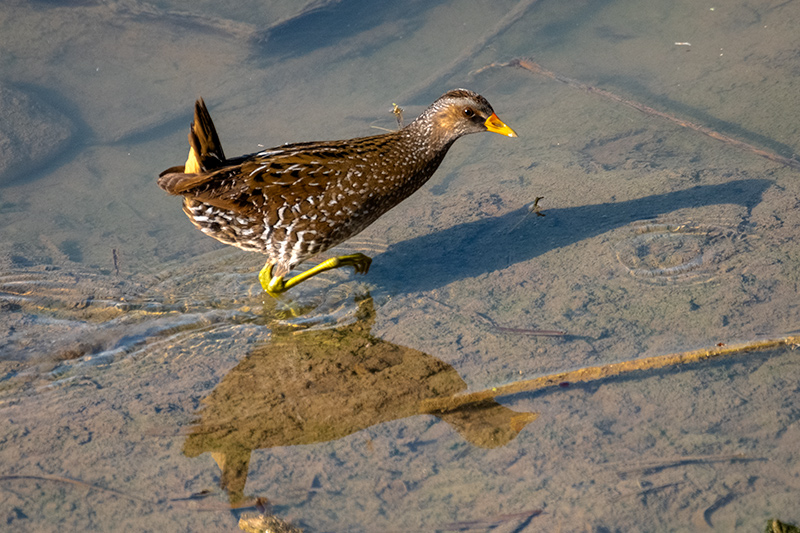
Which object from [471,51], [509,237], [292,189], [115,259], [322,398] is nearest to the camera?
[322,398]

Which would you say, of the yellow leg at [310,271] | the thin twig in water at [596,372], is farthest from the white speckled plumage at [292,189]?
the thin twig in water at [596,372]

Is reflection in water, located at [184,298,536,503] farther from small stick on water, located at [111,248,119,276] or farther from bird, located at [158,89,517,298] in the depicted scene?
small stick on water, located at [111,248,119,276]

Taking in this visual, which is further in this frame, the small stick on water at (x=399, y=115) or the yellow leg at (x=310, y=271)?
the small stick on water at (x=399, y=115)

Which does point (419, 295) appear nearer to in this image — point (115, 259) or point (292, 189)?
point (292, 189)

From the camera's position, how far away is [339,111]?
277 inches

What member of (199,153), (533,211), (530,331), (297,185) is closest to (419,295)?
(530,331)

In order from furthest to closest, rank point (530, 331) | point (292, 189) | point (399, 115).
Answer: point (399, 115)
point (292, 189)
point (530, 331)

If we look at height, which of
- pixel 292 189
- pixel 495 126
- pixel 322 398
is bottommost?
pixel 322 398

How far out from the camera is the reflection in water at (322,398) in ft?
11.7

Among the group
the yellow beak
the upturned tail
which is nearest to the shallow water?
the yellow beak

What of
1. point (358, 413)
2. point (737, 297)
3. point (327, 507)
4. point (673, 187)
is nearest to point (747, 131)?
point (673, 187)

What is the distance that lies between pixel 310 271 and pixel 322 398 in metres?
1.30

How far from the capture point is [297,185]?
14.4 ft

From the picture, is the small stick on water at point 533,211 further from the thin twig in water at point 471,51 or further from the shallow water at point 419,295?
the thin twig in water at point 471,51
